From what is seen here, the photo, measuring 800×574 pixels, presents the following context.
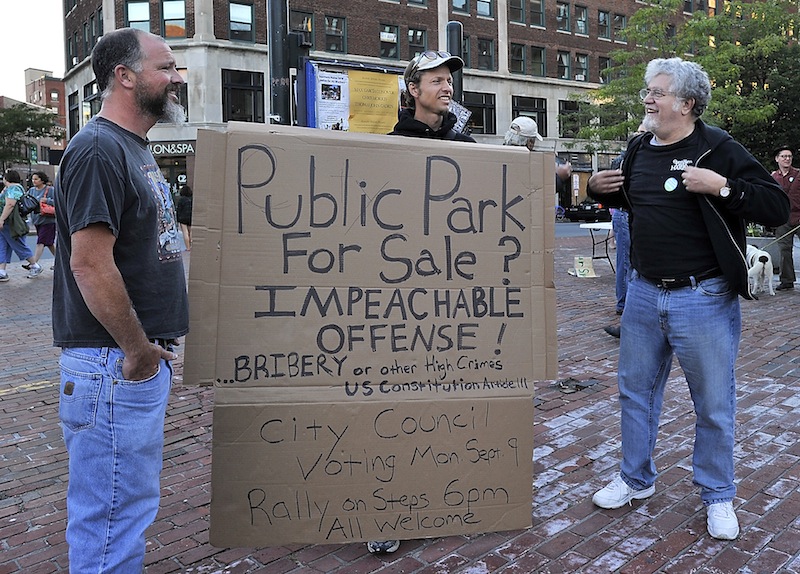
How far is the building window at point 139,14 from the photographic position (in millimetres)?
33844

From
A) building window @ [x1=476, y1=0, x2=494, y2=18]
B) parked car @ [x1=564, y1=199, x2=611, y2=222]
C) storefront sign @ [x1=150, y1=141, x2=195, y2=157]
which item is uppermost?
building window @ [x1=476, y1=0, x2=494, y2=18]

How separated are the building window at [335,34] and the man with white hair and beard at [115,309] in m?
35.2

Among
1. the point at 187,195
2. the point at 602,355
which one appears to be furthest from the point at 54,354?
the point at 187,195

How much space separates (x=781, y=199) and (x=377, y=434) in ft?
6.41

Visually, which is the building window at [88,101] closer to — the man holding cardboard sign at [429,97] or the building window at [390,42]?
the building window at [390,42]

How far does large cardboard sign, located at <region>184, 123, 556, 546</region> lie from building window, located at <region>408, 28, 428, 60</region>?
37113mm

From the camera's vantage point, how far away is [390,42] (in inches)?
1471

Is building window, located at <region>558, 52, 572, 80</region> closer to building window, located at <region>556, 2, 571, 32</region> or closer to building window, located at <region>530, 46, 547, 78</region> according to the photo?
building window, located at <region>530, 46, 547, 78</region>

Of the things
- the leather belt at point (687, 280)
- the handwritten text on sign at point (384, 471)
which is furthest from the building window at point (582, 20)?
the handwritten text on sign at point (384, 471)

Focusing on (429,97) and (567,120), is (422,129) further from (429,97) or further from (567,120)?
(567,120)

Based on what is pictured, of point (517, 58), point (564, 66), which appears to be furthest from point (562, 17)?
point (517, 58)

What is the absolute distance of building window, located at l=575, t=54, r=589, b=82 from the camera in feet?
143

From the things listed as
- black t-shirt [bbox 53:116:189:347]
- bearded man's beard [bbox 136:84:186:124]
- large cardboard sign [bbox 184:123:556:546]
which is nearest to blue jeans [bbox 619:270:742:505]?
large cardboard sign [bbox 184:123:556:546]

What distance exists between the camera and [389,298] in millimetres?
2607
